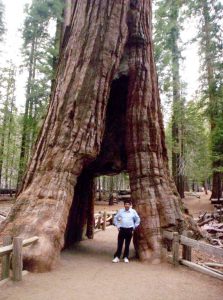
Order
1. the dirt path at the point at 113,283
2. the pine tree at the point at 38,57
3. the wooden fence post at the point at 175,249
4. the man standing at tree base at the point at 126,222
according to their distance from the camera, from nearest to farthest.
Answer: the dirt path at the point at 113,283, the wooden fence post at the point at 175,249, the man standing at tree base at the point at 126,222, the pine tree at the point at 38,57

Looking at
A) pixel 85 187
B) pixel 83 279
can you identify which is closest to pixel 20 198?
pixel 83 279

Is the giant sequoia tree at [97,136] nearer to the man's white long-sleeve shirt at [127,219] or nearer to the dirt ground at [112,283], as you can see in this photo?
the man's white long-sleeve shirt at [127,219]

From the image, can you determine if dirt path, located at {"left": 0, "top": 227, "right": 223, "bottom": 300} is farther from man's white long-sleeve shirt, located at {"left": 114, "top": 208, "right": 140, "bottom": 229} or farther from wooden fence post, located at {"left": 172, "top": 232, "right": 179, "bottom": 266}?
man's white long-sleeve shirt, located at {"left": 114, "top": 208, "right": 140, "bottom": 229}

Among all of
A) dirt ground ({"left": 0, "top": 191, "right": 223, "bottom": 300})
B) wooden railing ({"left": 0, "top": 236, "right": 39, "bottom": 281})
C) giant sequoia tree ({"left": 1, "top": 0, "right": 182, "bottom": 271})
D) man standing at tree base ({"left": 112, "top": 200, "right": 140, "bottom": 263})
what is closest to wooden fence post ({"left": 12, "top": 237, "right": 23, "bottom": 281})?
wooden railing ({"left": 0, "top": 236, "right": 39, "bottom": 281})

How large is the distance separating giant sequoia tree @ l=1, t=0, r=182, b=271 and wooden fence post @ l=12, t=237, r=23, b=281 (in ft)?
2.29

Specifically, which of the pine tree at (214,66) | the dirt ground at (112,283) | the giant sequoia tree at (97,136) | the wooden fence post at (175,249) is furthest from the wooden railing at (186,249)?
the pine tree at (214,66)

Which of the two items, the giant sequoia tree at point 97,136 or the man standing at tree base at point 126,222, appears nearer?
the giant sequoia tree at point 97,136

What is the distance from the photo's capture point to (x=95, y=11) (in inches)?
434

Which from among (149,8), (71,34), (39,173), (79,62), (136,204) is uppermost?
(149,8)

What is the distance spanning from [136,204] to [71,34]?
6.08 meters

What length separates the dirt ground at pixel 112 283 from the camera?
595 cm

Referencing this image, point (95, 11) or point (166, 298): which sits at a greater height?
point (95, 11)

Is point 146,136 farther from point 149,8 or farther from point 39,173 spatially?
point 149,8

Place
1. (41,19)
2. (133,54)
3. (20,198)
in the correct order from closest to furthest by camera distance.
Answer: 1. (20,198)
2. (133,54)
3. (41,19)
